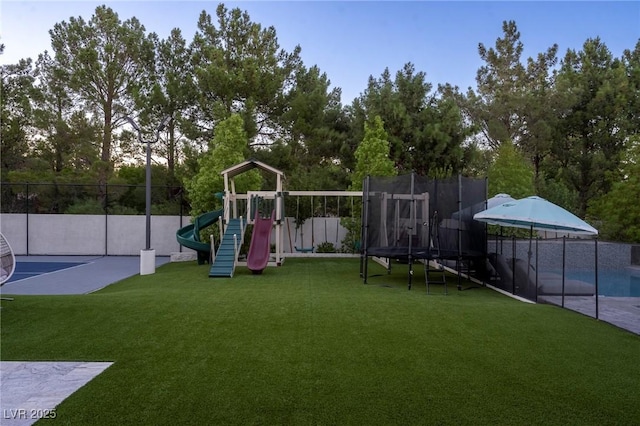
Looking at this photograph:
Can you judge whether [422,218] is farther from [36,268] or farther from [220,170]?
[36,268]

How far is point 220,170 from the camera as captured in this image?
1532 centimetres

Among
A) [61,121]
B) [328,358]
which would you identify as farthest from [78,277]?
[61,121]

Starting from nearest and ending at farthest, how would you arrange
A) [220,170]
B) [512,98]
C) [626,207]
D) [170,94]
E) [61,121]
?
[626,207], [220,170], [170,94], [61,121], [512,98]

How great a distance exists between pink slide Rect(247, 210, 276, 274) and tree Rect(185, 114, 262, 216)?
328 cm

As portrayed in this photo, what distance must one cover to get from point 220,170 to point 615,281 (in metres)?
11.3

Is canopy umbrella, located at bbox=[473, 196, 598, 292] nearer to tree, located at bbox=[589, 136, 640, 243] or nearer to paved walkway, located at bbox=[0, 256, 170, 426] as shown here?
paved walkway, located at bbox=[0, 256, 170, 426]

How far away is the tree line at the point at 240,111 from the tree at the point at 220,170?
2879 mm

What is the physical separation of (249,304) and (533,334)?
362cm

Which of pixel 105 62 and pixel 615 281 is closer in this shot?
pixel 615 281

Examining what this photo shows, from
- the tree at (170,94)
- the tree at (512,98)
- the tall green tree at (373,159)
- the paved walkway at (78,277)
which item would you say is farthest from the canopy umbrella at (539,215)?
the tree at (170,94)

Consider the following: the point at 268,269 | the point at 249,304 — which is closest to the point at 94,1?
the point at 268,269

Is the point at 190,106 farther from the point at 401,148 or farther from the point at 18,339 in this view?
the point at 18,339

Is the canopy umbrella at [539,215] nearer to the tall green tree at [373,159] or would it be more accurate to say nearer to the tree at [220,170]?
the tall green tree at [373,159]

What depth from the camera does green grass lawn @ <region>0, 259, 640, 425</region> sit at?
307 centimetres
